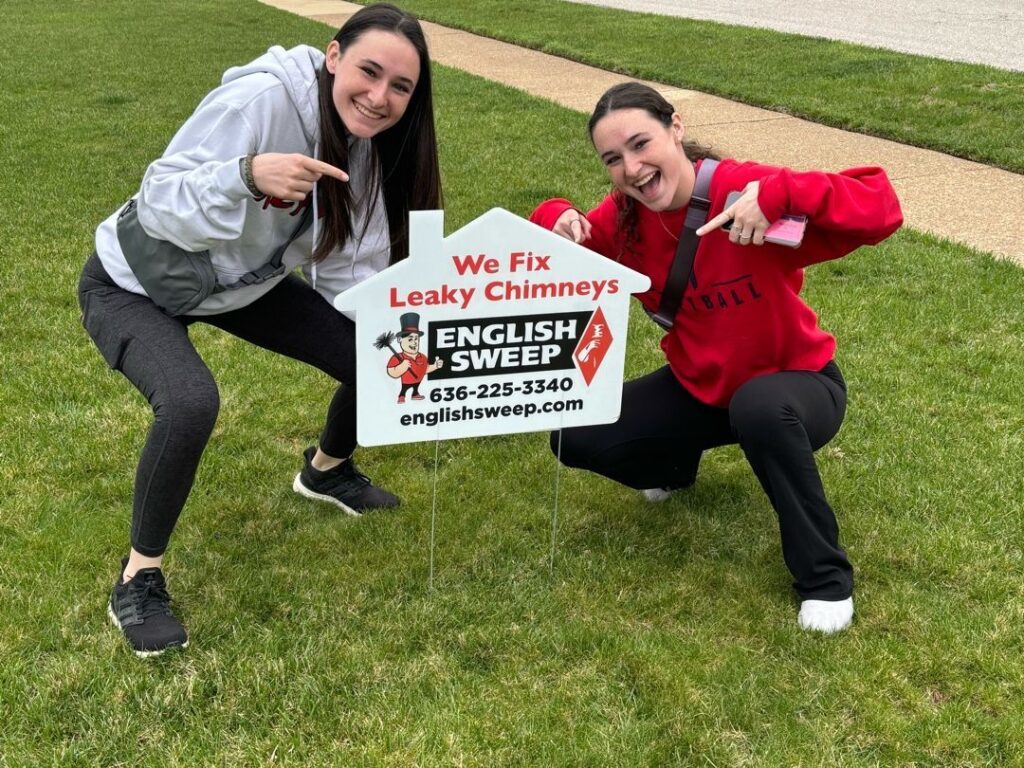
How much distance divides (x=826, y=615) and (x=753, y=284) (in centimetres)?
96

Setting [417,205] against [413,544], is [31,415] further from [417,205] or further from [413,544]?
[417,205]

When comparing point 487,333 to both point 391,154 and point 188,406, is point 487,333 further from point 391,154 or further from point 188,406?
point 188,406

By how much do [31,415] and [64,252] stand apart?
211 cm

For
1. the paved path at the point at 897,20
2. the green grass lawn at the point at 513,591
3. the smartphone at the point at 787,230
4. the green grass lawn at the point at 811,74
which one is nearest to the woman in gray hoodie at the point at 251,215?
the green grass lawn at the point at 513,591

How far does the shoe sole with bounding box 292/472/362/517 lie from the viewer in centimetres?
355

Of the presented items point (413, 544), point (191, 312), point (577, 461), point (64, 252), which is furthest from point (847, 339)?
point (64, 252)

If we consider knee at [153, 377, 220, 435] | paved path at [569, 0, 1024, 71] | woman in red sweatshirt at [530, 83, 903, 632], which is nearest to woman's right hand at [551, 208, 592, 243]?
woman in red sweatshirt at [530, 83, 903, 632]

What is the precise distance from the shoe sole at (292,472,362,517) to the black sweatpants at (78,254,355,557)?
2.07ft

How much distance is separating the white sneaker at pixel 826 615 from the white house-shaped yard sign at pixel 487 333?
0.81 meters

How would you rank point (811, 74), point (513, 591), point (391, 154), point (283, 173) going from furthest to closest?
point (811, 74), point (513, 591), point (391, 154), point (283, 173)

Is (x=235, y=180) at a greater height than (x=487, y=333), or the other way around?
(x=235, y=180)

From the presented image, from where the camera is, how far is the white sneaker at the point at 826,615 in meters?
2.91

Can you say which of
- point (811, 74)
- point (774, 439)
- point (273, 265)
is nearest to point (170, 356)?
point (273, 265)

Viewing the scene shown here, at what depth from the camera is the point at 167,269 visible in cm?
269
